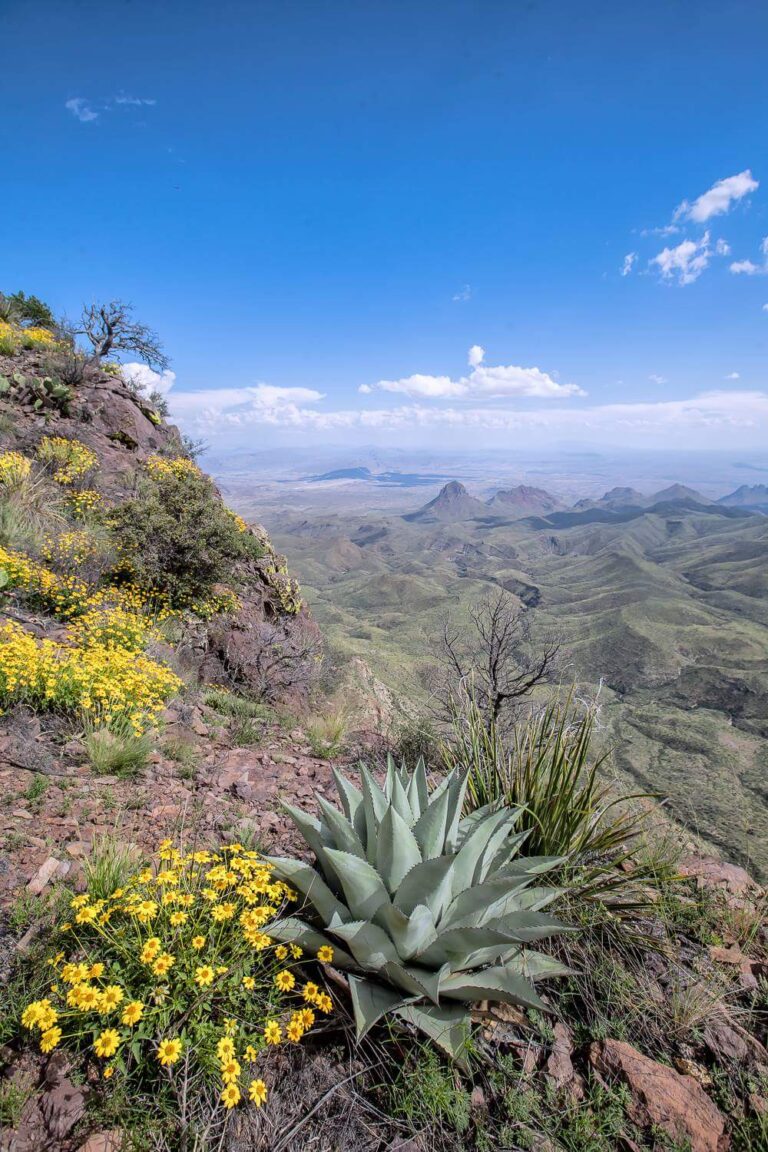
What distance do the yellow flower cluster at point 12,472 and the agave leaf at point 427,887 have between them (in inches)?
365

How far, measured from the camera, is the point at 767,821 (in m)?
34.2

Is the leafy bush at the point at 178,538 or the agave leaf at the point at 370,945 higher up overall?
the leafy bush at the point at 178,538

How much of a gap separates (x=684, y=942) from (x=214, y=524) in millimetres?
8970

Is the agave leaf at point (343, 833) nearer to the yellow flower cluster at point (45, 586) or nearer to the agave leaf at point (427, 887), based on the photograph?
the agave leaf at point (427, 887)

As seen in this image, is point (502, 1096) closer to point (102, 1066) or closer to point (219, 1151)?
point (219, 1151)

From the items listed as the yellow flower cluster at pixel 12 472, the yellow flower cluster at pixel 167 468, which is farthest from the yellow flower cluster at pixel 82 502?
the yellow flower cluster at pixel 167 468

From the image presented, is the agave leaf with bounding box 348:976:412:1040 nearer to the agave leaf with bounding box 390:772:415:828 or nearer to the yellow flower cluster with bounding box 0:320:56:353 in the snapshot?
the agave leaf with bounding box 390:772:415:828

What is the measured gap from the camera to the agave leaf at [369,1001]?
5.85 ft

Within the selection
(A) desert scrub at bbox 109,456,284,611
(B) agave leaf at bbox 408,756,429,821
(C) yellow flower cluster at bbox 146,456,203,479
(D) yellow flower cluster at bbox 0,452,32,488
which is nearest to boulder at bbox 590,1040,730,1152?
(B) agave leaf at bbox 408,756,429,821

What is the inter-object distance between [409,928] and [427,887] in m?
0.16

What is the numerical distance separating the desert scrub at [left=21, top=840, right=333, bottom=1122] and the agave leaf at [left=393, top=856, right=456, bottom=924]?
38 centimetres

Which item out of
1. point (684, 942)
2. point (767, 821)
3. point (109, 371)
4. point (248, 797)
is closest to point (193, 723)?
point (248, 797)

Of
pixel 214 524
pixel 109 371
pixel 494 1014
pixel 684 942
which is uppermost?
pixel 109 371

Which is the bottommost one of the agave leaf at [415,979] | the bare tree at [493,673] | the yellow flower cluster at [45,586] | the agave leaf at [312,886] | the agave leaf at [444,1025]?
the bare tree at [493,673]
